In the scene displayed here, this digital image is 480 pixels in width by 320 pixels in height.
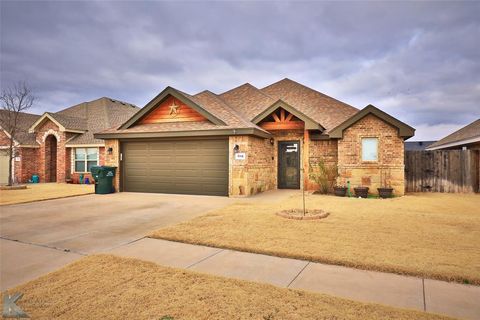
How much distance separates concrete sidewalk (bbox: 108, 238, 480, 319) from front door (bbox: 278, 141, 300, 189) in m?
10.9

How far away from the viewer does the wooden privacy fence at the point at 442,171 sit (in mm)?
12875

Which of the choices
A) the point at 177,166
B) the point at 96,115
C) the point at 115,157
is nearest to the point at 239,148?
the point at 177,166

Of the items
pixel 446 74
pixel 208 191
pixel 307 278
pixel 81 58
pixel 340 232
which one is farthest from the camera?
pixel 446 74

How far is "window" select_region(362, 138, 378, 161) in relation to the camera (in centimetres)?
1222

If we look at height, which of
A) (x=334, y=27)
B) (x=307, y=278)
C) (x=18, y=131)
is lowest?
(x=307, y=278)

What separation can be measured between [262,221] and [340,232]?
72.8 inches

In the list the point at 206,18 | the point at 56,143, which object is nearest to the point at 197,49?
the point at 206,18

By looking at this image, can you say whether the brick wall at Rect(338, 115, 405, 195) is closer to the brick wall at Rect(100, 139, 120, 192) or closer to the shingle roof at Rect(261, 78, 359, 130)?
the shingle roof at Rect(261, 78, 359, 130)

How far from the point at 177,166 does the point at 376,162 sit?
901cm

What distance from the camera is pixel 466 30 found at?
13422mm

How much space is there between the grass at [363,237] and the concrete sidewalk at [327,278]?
0.78 feet

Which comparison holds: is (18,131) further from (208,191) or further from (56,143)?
(208,191)

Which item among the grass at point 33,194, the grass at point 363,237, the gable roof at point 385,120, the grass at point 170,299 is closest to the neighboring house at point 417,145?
the gable roof at point 385,120

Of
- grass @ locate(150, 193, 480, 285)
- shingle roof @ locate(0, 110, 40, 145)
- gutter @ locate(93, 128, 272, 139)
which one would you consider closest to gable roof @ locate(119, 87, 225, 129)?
gutter @ locate(93, 128, 272, 139)
